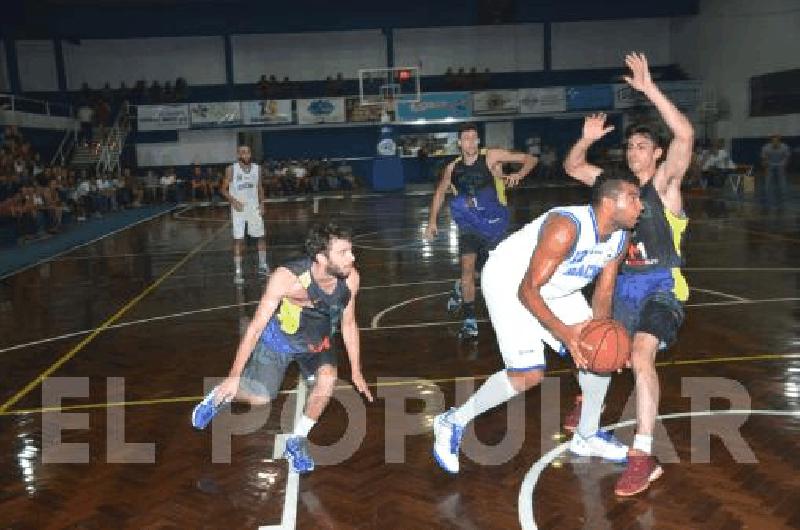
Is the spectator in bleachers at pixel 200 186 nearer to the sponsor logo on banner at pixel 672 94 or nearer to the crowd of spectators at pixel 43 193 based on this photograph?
the crowd of spectators at pixel 43 193

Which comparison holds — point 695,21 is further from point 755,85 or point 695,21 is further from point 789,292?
point 789,292

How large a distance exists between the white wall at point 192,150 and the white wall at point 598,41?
51.6 ft

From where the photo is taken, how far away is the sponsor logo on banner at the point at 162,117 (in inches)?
1237

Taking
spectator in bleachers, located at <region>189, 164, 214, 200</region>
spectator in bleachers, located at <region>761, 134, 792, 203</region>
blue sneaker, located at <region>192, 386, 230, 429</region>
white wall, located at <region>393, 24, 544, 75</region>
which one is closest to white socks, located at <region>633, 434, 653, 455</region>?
blue sneaker, located at <region>192, 386, 230, 429</region>

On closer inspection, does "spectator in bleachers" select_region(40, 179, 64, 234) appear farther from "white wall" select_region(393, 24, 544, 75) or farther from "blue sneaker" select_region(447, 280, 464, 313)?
"white wall" select_region(393, 24, 544, 75)

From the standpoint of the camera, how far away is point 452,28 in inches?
1382

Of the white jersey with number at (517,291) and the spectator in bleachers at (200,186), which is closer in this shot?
the white jersey with number at (517,291)

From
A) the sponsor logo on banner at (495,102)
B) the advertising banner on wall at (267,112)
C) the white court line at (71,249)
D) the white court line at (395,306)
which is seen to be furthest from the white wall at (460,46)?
the white court line at (395,306)

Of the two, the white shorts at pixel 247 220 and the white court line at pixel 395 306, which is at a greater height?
the white shorts at pixel 247 220

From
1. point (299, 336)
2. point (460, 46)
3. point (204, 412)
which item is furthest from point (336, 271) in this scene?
point (460, 46)

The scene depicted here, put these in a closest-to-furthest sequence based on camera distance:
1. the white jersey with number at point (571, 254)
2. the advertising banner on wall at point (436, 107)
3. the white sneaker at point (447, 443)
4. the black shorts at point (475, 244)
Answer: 1. the white jersey with number at point (571, 254)
2. the white sneaker at point (447, 443)
3. the black shorts at point (475, 244)
4. the advertising banner on wall at point (436, 107)

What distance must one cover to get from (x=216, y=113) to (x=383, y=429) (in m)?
27.8

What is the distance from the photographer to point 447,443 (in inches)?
185

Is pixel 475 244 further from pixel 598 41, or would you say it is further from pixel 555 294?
pixel 598 41
